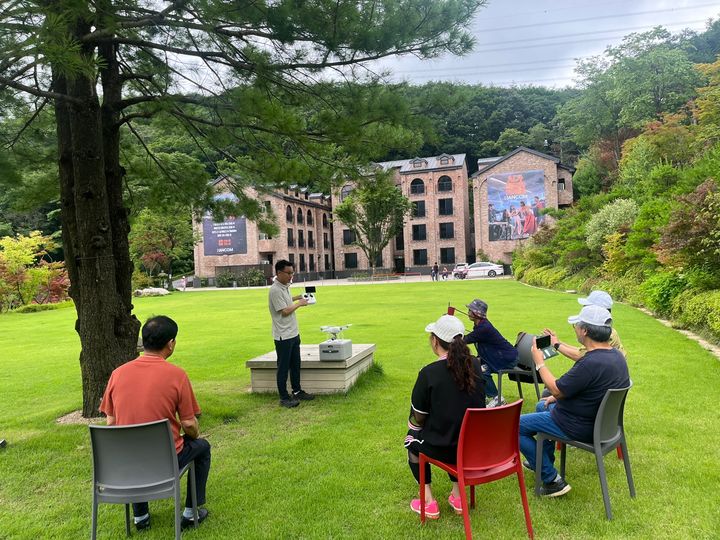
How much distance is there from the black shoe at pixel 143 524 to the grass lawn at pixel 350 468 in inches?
1.9

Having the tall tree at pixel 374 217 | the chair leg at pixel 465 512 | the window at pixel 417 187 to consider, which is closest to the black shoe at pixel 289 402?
the chair leg at pixel 465 512

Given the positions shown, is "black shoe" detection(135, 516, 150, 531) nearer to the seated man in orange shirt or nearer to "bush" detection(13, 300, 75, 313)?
the seated man in orange shirt

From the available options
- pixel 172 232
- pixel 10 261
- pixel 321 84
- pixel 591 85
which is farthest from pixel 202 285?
pixel 321 84

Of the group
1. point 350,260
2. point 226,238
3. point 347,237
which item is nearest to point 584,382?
point 226,238

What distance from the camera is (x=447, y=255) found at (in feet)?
165

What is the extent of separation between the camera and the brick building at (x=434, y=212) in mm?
49562

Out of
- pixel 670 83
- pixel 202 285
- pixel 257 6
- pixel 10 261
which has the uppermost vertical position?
pixel 670 83

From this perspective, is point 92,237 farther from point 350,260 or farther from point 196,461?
point 350,260

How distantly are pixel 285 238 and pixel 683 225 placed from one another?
127 feet

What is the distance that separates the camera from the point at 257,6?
3.87m

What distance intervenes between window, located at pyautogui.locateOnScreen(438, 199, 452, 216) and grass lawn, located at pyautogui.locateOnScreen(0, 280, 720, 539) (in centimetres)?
4232

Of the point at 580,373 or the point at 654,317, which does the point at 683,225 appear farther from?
the point at 580,373

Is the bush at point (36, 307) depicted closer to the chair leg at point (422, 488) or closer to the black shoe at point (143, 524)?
the black shoe at point (143, 524)

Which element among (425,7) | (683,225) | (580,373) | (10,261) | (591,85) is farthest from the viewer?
(591,85)
